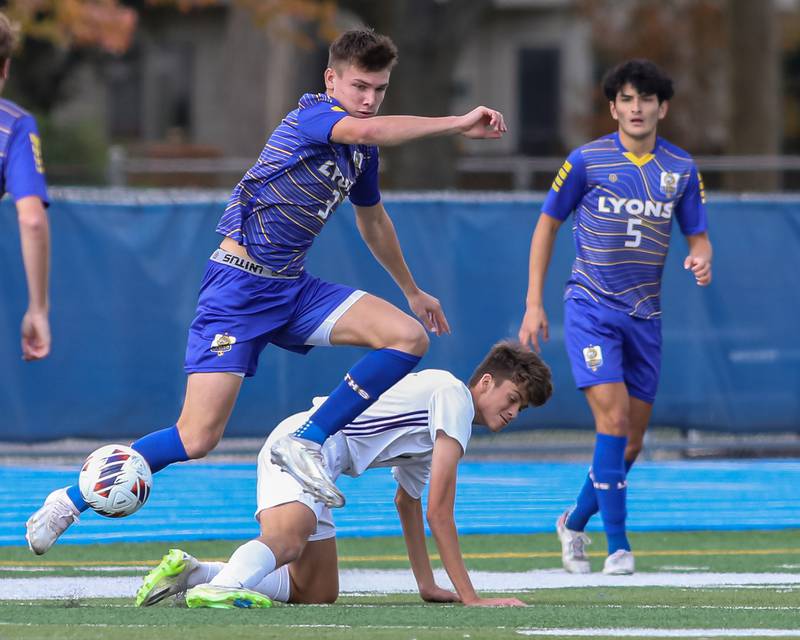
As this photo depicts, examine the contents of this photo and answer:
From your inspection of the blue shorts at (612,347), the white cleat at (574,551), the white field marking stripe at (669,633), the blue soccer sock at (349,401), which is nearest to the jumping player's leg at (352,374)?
the blue soccer sock at (349,401)

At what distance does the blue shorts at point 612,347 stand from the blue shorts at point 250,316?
1668 millimetres

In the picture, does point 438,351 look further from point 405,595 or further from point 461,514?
point 405,595

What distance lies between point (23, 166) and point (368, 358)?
1.48 meters

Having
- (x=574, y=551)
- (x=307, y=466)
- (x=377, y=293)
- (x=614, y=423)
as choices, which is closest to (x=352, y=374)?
(x=307, y=466)

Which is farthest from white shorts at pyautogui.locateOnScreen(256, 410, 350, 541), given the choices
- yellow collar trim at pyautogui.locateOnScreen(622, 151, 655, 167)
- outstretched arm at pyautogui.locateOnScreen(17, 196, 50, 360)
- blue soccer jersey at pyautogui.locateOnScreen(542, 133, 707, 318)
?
yellow collar trim at pyautogui.locateOnScreen(622, 151, 655, 167)

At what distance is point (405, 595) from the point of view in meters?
7.09

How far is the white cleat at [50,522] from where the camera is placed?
243 inches

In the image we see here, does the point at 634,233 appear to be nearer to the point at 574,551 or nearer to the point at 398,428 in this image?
the point at 574,551

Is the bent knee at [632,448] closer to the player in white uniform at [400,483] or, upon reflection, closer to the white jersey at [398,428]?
the player in white uniform at [400,483]

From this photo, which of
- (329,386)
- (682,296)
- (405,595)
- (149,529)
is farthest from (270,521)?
(682,296)

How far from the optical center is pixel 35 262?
5762mm

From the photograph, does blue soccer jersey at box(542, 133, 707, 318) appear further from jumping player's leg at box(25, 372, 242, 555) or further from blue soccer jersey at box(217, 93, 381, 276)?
jumping player's leg at box(25, 372, 242, 555)

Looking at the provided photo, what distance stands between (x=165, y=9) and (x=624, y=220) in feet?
84.5

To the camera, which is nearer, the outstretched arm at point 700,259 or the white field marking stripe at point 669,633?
the white field marking stripe at point 669,633
